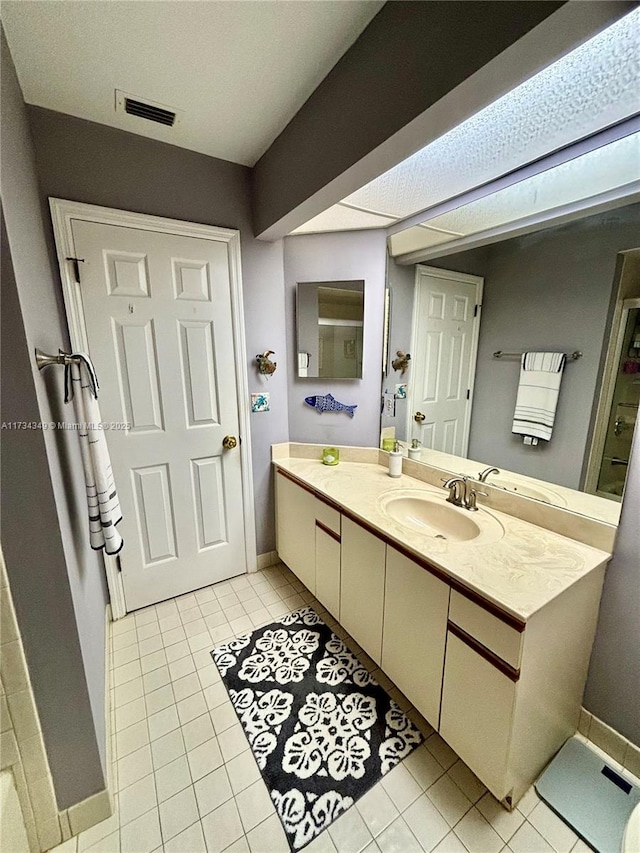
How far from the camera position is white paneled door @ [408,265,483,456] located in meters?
1.72

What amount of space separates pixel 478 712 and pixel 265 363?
1.85 m

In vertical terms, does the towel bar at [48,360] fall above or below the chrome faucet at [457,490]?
above

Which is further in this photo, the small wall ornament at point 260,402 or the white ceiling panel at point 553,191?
the small wall ornament at point 260,402

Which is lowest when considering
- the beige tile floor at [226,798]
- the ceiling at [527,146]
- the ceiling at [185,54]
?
the beige tile floor at [226,798]

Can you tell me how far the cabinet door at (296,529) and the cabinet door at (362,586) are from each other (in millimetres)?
300

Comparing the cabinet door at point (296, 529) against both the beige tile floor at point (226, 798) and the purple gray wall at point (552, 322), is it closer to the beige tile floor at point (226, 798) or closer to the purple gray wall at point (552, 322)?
the beige tile floor at point (226, 798)

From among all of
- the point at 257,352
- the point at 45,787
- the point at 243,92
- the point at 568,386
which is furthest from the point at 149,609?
the point at 243,92

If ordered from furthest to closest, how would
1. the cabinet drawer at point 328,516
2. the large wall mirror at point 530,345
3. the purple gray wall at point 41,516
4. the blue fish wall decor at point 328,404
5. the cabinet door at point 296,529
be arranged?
1. the blue fish wall decor at point 328,404
2. the cabinet door at point 296,529
3. the cabinet drawer at point 328,516
4. the large wall mirror at point 530,345
5. the purple gray wall at point 41,516

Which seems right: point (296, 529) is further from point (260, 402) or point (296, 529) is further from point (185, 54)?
point (185, 54)

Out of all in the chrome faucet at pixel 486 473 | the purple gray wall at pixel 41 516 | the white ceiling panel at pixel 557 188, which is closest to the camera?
the purple gray wall at pixel 41 516

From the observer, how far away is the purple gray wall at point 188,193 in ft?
4.89

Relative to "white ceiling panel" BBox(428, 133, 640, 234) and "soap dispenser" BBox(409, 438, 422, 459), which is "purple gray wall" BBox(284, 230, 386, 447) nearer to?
"soap dispenser" BBox(409, 438, 422, 459)

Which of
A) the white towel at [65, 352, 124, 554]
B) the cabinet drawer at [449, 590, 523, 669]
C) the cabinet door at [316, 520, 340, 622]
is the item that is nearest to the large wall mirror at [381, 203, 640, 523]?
the cabinet drawer at [449, 590, 523, 669]

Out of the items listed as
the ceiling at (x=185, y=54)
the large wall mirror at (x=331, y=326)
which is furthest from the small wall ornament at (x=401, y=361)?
the ceiling at (x=185, y=54)
